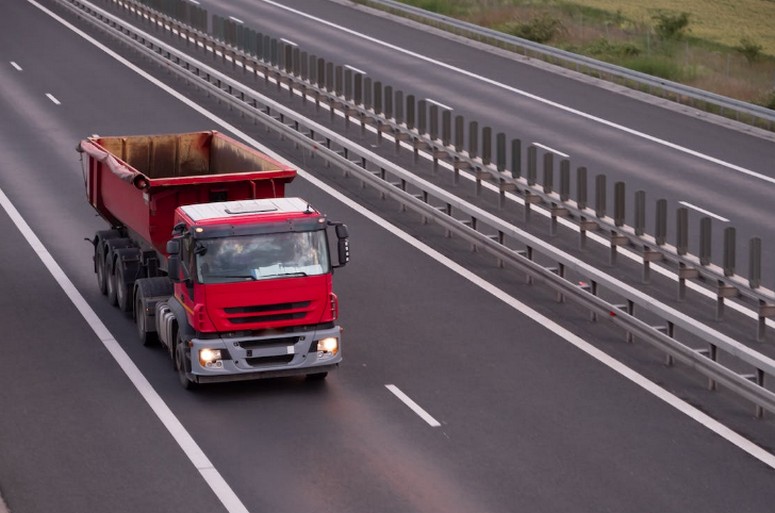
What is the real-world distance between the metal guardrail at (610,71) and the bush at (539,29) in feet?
6.92

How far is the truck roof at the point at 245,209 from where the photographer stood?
1969 cm

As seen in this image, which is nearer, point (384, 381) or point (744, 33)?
point (384, 381)

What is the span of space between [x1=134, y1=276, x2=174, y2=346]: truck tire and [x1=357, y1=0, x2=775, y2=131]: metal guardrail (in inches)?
762

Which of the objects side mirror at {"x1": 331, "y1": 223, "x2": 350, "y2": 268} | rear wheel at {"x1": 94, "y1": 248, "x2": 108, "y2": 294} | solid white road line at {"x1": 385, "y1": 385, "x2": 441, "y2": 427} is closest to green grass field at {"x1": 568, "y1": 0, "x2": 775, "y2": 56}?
rear wheel at {"x1": 94, "y1": 248, "x2": 108, "y2": 294}

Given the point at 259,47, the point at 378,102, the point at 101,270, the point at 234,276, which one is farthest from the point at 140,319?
the point at 259,47

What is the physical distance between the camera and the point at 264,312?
1914cm

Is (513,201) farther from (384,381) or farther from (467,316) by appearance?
(384,381)

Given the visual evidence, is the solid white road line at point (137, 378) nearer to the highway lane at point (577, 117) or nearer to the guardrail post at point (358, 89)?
the guardrail post at point (358, 89)

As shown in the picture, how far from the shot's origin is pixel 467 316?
22703 mm

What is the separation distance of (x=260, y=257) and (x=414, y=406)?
8.54ft

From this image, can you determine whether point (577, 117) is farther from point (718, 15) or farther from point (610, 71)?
point (718, 15)

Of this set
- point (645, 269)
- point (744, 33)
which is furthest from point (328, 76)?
point (744, 33)

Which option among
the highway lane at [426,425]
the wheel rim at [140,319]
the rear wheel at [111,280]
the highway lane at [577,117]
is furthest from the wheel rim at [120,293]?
the highway lane at [577,117]

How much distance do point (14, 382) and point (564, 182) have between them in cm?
1020
